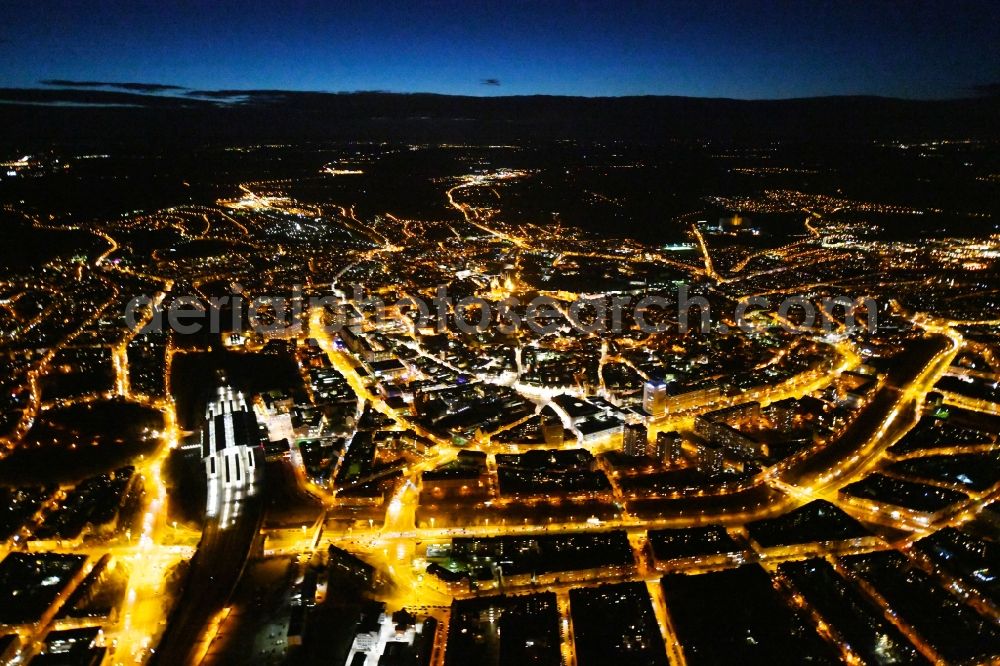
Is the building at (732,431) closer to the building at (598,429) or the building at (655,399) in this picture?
the building at (655,399)

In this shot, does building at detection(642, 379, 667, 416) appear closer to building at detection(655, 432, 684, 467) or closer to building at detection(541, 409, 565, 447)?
building at detection(655, 432, 684, 467)

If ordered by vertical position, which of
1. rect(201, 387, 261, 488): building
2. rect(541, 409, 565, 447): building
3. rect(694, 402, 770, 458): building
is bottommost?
rect(201, 387, 261, 488): building

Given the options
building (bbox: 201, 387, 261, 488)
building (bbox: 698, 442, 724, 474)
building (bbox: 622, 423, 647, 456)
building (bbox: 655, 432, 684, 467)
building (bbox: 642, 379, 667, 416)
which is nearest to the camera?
building (bbox: 201, 387, 261, 488)

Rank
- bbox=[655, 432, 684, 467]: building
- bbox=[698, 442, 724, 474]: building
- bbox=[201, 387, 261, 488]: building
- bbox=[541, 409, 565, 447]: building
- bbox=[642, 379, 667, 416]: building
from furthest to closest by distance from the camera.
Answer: bbox=[642, 379, 667, 416]: building, bbox=[541, 409, 565, 447]: building, bbox=[655, 432, 684, 467]: building, bbox=[698, 442, 724, 474]: building, bbox=[201, 387, 261, 488]: building

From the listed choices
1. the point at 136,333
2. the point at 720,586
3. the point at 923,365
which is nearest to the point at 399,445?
the point at 720,586

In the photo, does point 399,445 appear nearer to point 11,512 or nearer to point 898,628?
point 11,512

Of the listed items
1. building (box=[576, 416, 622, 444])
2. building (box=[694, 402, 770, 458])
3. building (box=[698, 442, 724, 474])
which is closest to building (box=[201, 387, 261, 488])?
building (box=[576, 416, 622, 444])
